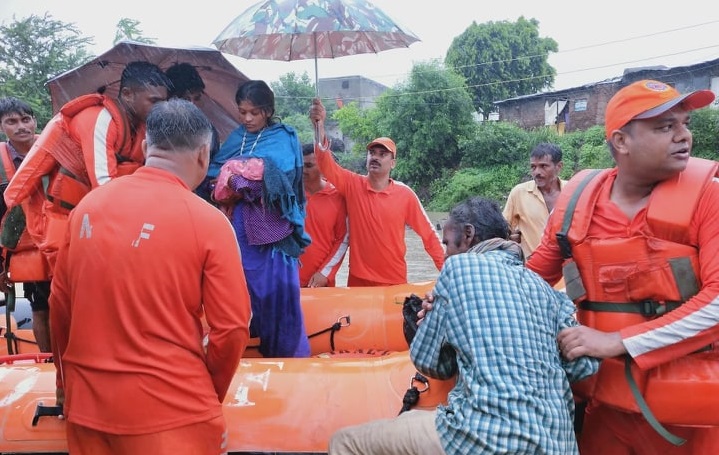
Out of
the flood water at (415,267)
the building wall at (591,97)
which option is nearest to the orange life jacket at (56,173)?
the flood water at (415,267)

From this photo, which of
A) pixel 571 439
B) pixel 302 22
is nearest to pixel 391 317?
pixel 302 22

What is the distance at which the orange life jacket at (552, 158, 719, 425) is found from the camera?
1776 mm

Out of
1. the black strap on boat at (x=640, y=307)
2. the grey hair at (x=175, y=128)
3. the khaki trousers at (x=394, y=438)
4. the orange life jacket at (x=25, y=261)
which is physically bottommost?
the khaki trousers at (x=394, y=438)

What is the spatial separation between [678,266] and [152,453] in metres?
1.63

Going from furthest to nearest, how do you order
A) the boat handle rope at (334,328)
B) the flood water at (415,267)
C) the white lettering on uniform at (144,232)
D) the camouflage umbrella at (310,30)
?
the flood water at (415,267), the boat handle rope at (334,328), the camouflage umbrella at (310,30), the white lettering on uniform at (144,232)

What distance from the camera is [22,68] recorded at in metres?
20.3

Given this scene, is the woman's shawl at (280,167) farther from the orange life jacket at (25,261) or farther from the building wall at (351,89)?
the building wall at (351,89)

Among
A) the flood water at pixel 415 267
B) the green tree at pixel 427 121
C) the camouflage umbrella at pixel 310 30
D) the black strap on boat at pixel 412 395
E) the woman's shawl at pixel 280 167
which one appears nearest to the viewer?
the black strap on boat at pixel 412 395

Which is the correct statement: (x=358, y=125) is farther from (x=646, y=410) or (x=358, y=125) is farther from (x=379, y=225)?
(x=646, y=410)

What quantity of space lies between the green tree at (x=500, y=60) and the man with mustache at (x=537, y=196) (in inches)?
1079

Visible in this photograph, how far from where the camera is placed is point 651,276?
6.04 feet

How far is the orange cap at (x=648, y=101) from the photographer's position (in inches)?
70.6

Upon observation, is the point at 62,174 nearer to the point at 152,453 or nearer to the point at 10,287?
the point at 10,287

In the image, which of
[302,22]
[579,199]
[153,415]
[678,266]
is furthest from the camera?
[302,22]
